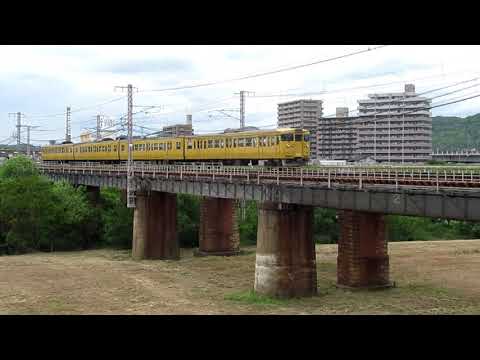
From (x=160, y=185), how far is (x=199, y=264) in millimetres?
7972

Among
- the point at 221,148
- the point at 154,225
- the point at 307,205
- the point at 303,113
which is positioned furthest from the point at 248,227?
the point at 303,113

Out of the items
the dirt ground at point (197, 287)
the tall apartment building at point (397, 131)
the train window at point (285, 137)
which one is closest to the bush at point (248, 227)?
the dirt ground at point (197, 287)

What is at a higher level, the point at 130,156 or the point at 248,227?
the point at 130,156

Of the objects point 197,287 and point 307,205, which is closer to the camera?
point 307,205

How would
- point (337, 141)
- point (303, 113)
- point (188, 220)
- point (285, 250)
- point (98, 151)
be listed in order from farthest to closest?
point (303, 113), point (337, 141), point (98, 151), point (188, 220), point (285, 250)

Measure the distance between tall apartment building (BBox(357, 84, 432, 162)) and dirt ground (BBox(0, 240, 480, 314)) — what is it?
7681 centimetres

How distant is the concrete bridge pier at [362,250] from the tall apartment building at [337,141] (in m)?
113

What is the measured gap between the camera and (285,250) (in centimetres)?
3381

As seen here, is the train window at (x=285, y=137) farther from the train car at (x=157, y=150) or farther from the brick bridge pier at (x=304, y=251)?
the train car at (x=157, y=150)

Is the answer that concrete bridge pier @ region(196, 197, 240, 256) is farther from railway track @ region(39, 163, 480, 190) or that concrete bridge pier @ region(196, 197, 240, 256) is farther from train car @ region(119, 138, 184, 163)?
railway track @ region(39, 163, 480, 190)

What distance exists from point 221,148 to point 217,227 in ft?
37.0

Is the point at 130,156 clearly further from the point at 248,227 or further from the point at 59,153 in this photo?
the point at 59,153

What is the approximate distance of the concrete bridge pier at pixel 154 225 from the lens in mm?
51938

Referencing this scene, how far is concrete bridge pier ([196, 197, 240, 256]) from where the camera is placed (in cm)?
5744
